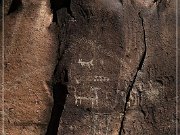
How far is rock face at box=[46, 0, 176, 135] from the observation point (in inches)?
137

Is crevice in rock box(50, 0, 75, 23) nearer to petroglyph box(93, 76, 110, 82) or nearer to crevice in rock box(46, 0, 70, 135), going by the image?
crevice in rock box(46, 0, 70, 135)

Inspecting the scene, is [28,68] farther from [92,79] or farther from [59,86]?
[92,79]

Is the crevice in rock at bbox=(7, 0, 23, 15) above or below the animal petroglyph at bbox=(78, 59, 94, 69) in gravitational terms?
above

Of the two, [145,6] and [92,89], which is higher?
[145,6]

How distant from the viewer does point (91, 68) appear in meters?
3.50

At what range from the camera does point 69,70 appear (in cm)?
347

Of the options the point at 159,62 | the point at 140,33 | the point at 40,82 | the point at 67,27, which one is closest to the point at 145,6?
the point at 140,33

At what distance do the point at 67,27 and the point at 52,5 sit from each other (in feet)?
0.65

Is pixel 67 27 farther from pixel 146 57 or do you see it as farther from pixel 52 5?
pixel 146 57

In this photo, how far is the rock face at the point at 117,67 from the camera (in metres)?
3.47

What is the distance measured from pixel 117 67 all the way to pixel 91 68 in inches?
8.3

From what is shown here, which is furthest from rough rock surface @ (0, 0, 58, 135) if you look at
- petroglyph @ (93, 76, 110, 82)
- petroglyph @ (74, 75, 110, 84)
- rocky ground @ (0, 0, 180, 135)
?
petroglyph @ (93, 76, 110, 82)

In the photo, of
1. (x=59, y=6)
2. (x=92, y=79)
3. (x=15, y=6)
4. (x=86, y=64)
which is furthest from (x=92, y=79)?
(x=15, y=6)

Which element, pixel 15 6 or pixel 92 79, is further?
pixel 92 79
